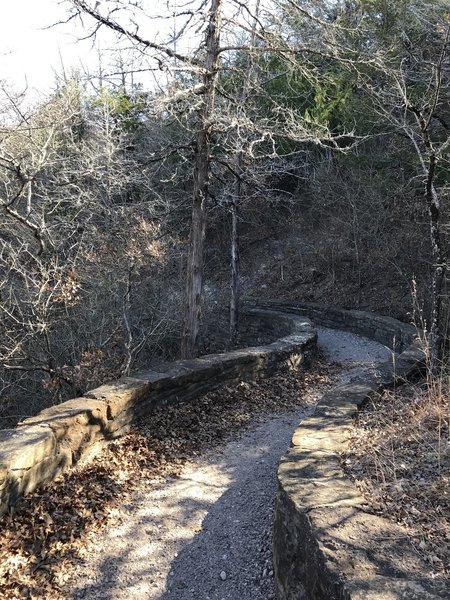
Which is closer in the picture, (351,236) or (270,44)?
(270,44)

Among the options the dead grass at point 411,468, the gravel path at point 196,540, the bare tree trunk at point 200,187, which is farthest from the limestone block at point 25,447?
the bare tree trunk at point 200,187

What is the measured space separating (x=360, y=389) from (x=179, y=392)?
7.11ft

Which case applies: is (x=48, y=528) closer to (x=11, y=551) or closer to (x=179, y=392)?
(x=11, y=551)

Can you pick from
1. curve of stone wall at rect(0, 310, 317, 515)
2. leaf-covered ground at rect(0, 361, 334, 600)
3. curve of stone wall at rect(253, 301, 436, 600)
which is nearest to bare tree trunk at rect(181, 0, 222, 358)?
curve of stone wall at rect(0, 310, 317, 515)

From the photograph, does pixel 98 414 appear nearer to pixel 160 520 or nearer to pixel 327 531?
pixel 160 520

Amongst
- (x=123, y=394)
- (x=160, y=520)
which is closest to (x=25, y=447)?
(x=160, y=520)

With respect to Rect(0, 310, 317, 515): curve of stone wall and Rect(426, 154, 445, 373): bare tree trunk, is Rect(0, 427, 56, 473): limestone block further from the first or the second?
Rect(426, 154, 445, 373): bare tree trunk

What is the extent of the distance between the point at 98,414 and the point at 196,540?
162 centimetres

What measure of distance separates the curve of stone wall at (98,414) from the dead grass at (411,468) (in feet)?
7.65

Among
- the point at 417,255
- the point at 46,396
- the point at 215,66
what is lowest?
the point at 46,396

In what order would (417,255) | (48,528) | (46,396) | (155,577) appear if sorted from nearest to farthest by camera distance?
(155,577) < (48,528) < (46,396) < (417,255)

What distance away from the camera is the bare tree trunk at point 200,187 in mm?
7340

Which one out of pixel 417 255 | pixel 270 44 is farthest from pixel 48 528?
pixel 417 255

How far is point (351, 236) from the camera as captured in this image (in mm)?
15297
